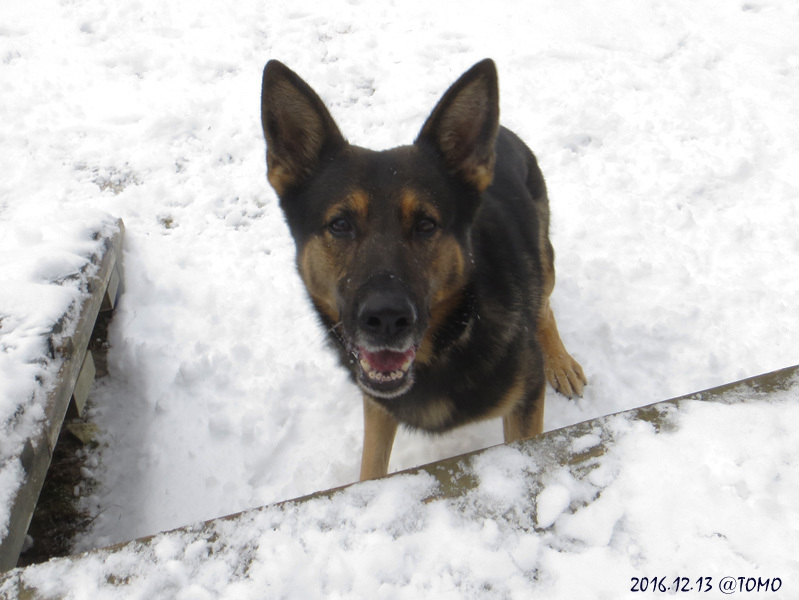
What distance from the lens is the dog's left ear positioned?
237cm

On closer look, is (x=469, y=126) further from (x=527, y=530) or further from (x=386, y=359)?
(x=527, y=530)

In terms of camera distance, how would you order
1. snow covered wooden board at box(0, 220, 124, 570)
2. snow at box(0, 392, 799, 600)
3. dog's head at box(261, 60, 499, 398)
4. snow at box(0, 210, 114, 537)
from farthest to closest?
snow at box(0, 210, 114, 537) → snow covered wooden board at box(0, 220, 124, 570) → dog's head at box(261, 60, 499, 398) → snow at box(0, 392, 799, 600)

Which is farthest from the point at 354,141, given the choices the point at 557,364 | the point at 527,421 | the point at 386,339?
the point at 386,339

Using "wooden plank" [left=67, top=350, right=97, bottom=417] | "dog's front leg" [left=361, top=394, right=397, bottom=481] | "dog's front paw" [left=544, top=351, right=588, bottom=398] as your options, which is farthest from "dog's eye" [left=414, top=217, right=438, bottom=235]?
"wooden plank" [left=67, top=350, right=97, bottom=417]

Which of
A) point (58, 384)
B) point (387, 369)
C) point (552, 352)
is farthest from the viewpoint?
point (552, 352)

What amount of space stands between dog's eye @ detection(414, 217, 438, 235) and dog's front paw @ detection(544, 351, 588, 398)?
4.93 feet

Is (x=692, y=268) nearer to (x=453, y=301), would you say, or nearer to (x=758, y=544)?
(x=453, y=301)

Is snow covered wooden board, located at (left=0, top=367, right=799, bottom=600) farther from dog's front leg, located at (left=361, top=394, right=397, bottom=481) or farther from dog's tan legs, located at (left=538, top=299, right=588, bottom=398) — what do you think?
dog's tan legs, located at (left=538, top=299, right=588, bottom=398)

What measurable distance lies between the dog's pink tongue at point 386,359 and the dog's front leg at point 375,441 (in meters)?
0.62

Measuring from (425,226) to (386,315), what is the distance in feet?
1.80

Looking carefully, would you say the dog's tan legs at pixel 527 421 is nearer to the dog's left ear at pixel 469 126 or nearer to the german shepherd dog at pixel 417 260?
the german shepherd dog at pixel 417 260

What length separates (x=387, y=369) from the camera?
7.57ft

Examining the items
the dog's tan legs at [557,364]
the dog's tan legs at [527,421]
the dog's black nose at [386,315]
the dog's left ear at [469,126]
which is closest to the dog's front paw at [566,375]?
the dog's tan legs at [557,364]

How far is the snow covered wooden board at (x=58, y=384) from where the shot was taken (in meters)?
2.36
